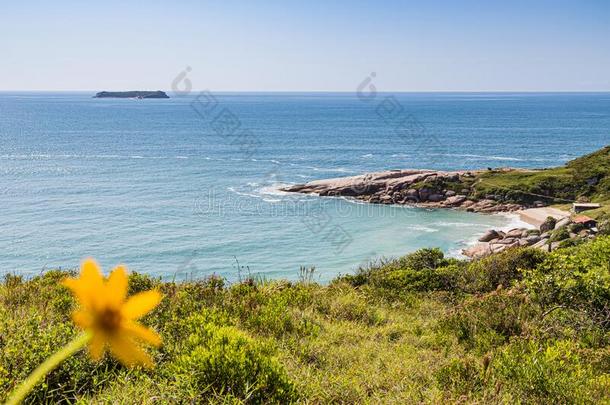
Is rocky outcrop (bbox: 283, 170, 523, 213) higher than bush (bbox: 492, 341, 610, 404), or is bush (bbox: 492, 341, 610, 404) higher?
bush (bbox: 492, 341, 610, 404)

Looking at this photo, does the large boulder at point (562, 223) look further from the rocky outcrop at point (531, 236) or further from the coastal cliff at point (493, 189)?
the coastal cliff at point (493, 189)

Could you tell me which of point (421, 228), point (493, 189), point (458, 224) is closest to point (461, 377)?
point (421, 228)

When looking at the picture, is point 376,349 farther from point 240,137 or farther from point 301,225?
point 240,137

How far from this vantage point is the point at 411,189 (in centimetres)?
5591

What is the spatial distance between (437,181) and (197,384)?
5414 centimetres

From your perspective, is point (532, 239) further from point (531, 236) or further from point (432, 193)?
point (432, 193)

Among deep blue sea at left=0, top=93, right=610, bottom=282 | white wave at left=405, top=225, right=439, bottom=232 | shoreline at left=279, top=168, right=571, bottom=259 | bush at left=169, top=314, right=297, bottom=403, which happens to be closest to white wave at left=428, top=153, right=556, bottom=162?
deep blue sea at left=0, top=93, right=610, bottom=282

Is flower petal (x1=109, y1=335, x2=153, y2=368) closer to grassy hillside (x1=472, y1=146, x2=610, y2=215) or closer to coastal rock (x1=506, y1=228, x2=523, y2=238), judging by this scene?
coastal rock (x1=506, y1=228, x2=523, y2=238)

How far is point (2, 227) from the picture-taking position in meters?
42.5

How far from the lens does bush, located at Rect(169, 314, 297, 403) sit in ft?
17.1

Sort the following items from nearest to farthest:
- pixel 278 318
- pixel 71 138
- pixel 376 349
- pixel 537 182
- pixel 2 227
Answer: pixel 376 349 → pixel 278 318 → pixel 2 227 → pixel 537 182 → pixel 71 138

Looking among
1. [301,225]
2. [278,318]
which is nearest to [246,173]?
[301,225]

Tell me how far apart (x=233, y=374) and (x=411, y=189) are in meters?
52.0

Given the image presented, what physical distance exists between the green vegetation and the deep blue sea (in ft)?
13.3
